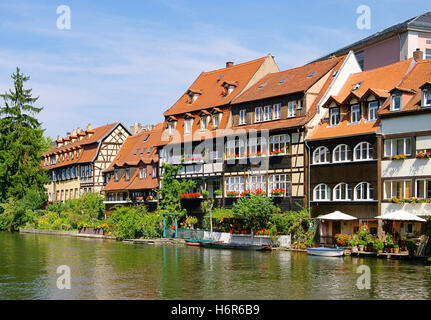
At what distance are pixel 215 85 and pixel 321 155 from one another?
1794cm

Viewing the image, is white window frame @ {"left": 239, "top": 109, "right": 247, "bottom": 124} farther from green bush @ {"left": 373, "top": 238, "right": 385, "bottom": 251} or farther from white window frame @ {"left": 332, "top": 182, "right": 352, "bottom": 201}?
green bush @ {"left": 373, "top": 238, "right": 385, "bottom": 251}

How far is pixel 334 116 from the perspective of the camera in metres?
41.6

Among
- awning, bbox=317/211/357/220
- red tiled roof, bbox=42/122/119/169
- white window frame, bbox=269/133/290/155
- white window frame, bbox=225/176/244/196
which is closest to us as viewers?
awning, bbox=317/211/357/220

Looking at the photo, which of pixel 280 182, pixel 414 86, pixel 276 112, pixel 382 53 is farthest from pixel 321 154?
pixel 382 53

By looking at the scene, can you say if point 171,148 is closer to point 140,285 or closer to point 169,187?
point 169,187

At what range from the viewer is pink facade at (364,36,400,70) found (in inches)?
2042

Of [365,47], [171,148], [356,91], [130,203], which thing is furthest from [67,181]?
[356,91]

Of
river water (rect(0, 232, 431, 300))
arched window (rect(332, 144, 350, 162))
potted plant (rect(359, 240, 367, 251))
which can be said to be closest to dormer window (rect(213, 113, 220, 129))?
river water (rect(0, 232, 431, 300))

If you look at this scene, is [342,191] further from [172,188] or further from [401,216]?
[172,188]

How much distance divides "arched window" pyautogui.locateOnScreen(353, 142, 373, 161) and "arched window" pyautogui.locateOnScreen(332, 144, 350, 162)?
65cm

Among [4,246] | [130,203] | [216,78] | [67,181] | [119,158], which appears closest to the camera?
[4,246]

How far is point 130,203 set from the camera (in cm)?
6141

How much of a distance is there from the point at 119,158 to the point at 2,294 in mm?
A: 44349

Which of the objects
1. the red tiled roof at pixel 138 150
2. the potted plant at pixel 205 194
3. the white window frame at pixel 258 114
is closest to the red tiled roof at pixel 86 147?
the red tiled roof at pixel 138 150
